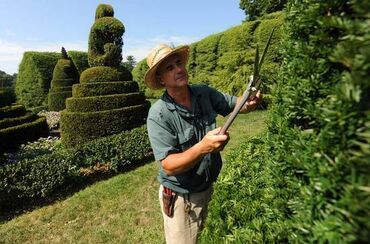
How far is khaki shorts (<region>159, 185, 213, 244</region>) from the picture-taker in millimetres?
3424

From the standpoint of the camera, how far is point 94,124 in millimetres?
12633

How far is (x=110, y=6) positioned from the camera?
15211mm

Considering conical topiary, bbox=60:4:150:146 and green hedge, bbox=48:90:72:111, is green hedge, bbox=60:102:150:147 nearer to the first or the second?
conical topiary, bbox=60:4:150:146

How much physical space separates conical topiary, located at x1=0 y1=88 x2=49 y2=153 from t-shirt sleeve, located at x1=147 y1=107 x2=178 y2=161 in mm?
11606

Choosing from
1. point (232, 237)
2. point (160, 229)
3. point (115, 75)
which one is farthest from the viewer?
point (115, 75)

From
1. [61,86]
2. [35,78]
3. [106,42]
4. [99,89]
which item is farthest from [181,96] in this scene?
[35,78]

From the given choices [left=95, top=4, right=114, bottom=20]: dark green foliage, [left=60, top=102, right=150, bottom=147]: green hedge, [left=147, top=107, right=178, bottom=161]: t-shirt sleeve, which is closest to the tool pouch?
[left=147, top=107, right=178, bottom=161]: t-shirt sleeve

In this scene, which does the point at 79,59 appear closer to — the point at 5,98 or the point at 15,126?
the point at 5,98

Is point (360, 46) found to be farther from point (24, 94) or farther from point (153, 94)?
point (24, 94)

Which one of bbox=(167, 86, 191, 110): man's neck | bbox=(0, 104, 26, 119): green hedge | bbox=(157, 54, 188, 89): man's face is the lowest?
bbox=(0, 104, 26, 119): green hedge

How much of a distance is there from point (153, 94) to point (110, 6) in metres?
15.9

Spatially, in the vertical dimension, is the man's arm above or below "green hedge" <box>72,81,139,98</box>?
above

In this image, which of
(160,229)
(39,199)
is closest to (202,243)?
(160,229)

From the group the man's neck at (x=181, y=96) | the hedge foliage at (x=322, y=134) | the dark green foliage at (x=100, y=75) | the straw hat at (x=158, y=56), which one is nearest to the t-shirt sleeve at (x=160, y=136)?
the man's neck at (x=181, y=96)
